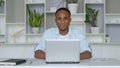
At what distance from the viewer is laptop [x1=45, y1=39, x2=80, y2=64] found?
198 cm

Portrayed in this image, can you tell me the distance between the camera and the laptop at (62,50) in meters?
1.98

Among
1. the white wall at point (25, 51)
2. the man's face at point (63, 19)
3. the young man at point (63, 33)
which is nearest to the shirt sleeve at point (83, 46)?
the young man at point (63, 33)

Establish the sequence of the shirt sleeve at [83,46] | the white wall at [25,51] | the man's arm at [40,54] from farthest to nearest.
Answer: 1. the white wall at [25,51]
2. the shirt sleeve at [83,46]
3. the man's arm at [40,54]

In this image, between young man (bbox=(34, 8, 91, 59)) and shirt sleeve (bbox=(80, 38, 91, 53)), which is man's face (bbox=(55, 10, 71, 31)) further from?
shirt sleeve (bbox=(80, 38, 91, 53))

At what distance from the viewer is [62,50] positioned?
198 centimetres

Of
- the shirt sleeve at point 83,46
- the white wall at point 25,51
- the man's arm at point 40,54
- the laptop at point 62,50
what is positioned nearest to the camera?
the laptop at point 62,50

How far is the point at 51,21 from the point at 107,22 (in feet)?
3.37

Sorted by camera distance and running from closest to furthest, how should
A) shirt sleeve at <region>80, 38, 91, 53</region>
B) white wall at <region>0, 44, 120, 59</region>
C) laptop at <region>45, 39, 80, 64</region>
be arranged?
laptop at <region>45, 39, 80, 64</region>, shirt sleeve at <region>80, 38, 91, 53</region>, white wall at <region>0, 44, 120, 59</region>

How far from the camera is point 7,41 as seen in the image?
431cm

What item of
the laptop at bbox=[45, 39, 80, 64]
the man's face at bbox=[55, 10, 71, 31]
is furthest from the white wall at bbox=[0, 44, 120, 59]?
the laptop at bbox=[45, 39, 80, 64]

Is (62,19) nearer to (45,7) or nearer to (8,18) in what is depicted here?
(45,7)

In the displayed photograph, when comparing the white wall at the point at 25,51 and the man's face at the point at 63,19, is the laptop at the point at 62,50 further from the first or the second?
the white wall at the point at 25,51

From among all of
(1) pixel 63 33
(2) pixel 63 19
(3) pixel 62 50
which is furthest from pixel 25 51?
(3) pixel 62 50

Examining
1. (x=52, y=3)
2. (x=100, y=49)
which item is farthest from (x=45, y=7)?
(x=100, y=49)
